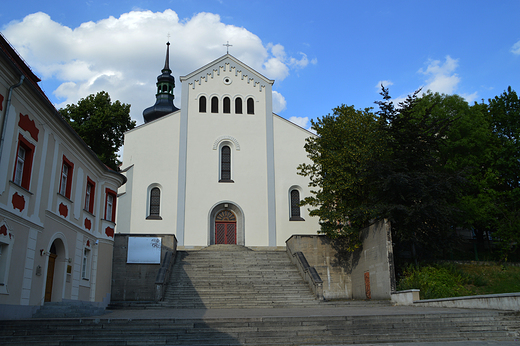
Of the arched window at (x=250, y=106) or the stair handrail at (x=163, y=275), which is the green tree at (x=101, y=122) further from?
the stair handrail at (x=163, y=275)

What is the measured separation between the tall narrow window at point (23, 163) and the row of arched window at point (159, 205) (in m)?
14.3

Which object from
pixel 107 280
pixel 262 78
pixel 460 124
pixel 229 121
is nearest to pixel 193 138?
pixel 229 121

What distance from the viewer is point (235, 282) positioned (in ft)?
64.0

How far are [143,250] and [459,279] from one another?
1440 cm

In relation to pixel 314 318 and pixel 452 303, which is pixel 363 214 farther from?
pixel 314 318

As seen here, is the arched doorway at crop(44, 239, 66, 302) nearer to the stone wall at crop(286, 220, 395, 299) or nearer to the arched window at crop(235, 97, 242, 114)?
the stone wall at crop(286, 220, 395, 299)

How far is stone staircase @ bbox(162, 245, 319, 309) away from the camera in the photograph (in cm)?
1743

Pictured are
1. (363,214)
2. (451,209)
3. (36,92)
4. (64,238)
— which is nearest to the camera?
(36,92)

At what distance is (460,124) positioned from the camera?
85.7ft

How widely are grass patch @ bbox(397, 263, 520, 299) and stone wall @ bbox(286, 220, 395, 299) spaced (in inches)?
38.4

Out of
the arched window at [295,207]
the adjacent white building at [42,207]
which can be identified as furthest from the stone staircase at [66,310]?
the arched window at [295,207]

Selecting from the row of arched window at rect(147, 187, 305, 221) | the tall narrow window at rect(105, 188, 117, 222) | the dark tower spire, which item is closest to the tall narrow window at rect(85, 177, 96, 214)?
the tall narrow window at rect(105, 188, 117, 222)

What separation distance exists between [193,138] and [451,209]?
55.1 ft

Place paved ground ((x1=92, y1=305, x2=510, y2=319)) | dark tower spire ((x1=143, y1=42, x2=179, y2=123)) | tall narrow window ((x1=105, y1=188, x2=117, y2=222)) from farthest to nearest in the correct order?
dark tower spire ((x1=143, y1=42, x2=179, y2=123))
tall narrow window ((x1=105, y1=188, x2=117, y2=222))
paved ground ((x1=92, y1=305, x2=510, y2=319))
